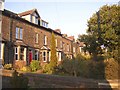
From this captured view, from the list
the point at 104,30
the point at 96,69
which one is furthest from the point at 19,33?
the point at 96,69

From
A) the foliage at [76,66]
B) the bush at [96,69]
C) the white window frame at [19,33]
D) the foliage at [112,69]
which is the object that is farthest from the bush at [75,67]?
the white window frame at [19,33]

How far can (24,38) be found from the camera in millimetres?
30000

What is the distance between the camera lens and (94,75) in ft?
69.5

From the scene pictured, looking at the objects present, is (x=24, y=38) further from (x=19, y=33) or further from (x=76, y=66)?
(x=76, y=66)

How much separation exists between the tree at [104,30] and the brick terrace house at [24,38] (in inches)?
304

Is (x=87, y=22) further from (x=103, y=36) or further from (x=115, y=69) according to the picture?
(x=115, y=69)

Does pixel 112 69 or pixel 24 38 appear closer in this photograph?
pixel 112 69

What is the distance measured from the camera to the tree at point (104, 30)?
27.6 metres

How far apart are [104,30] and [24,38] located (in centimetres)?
1154

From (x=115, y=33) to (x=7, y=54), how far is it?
14.6m

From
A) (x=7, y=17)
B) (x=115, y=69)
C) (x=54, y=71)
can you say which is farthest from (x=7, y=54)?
(x=115, y=69)

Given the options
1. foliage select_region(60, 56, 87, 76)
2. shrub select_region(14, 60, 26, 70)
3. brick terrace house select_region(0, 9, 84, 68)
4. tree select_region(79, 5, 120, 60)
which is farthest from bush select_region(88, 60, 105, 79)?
brick terrace house select_region(0, 9, 84, 68)

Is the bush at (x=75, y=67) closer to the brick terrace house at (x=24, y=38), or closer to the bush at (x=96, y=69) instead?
the bush at (x=96, y=69)

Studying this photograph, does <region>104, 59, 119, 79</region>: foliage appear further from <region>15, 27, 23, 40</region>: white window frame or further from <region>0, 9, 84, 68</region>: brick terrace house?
<region>15, 27, 23, 40</region>: white window frame
